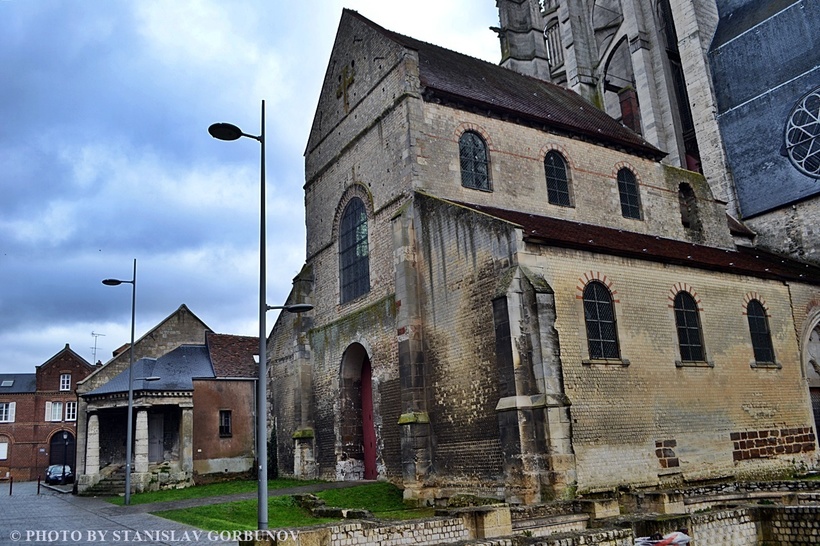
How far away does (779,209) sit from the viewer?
85.3 feet

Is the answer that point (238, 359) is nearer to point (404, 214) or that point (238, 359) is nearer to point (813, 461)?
point (404, 214)

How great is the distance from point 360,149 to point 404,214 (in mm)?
4439

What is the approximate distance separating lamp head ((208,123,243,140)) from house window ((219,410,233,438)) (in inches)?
739

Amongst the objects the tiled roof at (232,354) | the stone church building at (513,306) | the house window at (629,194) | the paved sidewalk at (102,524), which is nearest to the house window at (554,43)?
the stone church building at (513,306)

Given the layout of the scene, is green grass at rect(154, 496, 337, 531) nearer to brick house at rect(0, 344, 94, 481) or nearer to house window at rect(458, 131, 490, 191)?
house window at rect(458, 131, 490, 191)

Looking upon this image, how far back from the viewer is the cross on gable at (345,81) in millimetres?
23219

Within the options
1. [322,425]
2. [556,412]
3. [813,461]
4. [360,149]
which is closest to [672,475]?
[556,412]

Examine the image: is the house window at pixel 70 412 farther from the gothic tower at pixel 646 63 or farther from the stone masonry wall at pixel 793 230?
the stone masonry wall at pixel 793 230

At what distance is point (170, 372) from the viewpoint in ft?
90.6

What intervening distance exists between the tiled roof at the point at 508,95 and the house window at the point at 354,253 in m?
4.67

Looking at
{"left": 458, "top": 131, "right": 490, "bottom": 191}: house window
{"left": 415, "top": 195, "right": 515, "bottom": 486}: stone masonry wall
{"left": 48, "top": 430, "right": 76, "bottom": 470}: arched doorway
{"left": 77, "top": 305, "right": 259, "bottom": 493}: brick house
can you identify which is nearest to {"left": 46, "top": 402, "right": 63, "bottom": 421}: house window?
{"left": 48, "top": 430, "right": 76, "bottom": 470}: arched doorway

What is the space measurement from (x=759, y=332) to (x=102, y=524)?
59.1ft

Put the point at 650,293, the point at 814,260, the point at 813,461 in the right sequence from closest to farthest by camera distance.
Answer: the point at 650,293, the point at 813,461, the point at 814,260

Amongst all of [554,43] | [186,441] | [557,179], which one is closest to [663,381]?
[557,179]
